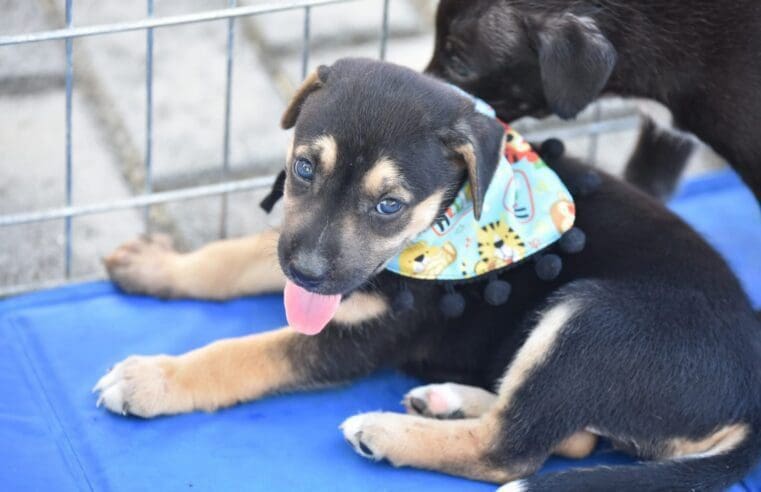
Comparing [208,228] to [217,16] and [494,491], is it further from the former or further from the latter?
[494,491]

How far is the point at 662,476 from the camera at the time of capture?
2.98m

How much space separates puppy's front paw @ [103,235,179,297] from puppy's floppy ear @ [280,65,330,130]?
762 mm

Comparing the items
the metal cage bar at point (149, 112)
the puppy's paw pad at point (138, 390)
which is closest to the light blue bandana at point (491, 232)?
the puppy's paw pad at point (138, 390)

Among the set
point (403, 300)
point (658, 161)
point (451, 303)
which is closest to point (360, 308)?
point (403, 300)

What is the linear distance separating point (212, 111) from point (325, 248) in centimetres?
206

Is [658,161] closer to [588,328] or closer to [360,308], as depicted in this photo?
[588,328]

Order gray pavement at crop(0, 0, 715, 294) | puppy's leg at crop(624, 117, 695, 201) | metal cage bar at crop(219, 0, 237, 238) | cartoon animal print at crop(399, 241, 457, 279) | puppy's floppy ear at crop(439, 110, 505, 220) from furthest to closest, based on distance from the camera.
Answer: gray pavement at crop(0, 0, 715, 294)
puppy's leg at crop(624, 117, 695, 201)
metal cage bar at crop(219, 0, 237, 238)
cartoon animal print at crop(399, 241, 457, 279)
puppy's floppy ear at crop(439, 110, 505, 220)

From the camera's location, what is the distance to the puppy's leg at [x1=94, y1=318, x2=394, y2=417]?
3.27 m

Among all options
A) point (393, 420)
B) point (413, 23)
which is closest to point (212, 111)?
point (413, 23)

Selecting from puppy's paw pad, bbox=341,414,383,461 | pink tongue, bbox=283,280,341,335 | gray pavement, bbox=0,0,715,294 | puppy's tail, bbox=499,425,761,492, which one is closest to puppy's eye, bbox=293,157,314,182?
pink tongue, bbox=283,280,341,335

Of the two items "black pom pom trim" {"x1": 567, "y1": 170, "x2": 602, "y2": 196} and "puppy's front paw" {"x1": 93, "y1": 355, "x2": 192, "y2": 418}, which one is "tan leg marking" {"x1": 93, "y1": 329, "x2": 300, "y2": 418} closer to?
"puppy's front paw" {"x1": 93, "y1": 355, "x2": 192, "y2": 418}

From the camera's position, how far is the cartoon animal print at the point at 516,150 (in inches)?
133

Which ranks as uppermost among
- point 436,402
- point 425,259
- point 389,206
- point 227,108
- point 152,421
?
point 389,206

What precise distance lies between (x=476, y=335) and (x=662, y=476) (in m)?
0.66
